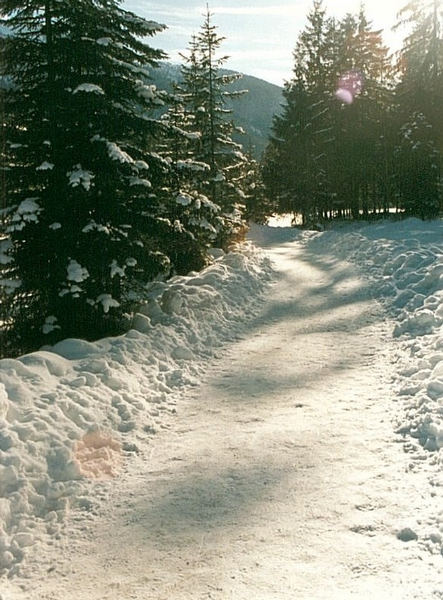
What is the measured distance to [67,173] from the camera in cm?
976

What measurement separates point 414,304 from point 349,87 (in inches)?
1243

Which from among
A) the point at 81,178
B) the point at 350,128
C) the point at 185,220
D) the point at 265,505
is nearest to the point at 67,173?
the point at 81,178

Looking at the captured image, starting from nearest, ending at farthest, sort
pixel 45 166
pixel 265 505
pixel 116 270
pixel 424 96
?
1. pixel 265 505
2. pixel 45 166
3. pixel 116 270
4. pixel 424 96

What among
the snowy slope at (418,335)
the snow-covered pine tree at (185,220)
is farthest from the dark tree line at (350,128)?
the snow-covered pine tree at (185,220)

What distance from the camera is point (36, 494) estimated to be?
209 inches

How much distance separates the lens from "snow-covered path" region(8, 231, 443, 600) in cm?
406

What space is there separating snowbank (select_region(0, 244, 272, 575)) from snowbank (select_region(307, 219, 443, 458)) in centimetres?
358

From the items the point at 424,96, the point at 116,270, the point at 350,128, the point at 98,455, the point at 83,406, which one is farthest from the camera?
the point at 350,128

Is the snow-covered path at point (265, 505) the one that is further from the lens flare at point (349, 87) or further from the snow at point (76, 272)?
the lens flare at point (349, 87)

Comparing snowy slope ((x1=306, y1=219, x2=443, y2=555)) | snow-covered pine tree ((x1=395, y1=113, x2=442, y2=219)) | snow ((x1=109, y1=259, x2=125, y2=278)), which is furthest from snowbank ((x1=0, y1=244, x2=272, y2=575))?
snow-covered pine tree ((x1=395, y1=113, x2=442, y2=219))

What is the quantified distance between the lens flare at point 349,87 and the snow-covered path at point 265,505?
33.7m

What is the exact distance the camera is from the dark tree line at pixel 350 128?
94.3 feet

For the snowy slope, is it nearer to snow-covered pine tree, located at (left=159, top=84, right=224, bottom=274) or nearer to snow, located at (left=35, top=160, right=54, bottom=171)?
snow-covered pine tree, located at (left=159, top=84, right=224, bottom=274)

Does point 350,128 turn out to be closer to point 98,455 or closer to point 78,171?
point 78,171
